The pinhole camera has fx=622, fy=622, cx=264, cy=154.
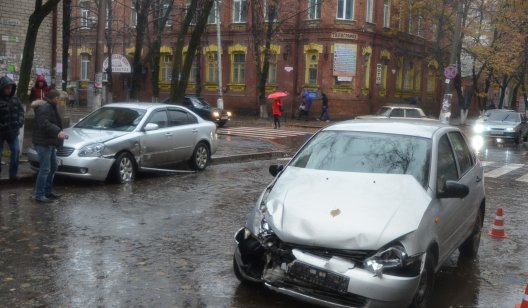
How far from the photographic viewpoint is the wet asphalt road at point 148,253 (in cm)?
556

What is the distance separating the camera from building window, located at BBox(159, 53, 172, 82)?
4531 cm

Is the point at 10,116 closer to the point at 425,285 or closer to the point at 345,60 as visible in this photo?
the point at 425,285

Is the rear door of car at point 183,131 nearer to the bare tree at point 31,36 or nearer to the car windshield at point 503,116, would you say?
the bare tree at point 31,36

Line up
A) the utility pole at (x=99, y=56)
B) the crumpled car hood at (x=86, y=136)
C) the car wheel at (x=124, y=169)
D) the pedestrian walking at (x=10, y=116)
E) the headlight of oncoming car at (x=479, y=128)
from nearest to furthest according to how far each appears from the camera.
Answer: the pedestrian walking at (x=10, y=116), the crumpled car hood at (x=86, y=136), the car wheel at (x=124, y=169), the utility pole at (x=99, y=56), the headlight of oncoming car at (x=479, y=128)

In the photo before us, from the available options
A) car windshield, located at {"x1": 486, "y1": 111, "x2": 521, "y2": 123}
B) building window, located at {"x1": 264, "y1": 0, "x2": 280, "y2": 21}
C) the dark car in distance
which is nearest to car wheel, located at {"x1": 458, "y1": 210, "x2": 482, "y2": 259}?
car windshield, located at {"x1": 486, "y1": 111, "x2": 521, "y2": 123}

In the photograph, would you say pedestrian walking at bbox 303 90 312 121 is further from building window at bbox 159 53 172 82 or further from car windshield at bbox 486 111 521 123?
building window at bbox 159 53 172 82

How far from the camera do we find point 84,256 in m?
6.70

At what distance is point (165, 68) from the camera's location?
4562 cm

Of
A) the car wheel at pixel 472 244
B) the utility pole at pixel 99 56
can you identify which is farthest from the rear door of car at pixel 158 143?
the car wheel at pixel 472 244

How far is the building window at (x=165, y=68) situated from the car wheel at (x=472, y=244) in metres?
39.5

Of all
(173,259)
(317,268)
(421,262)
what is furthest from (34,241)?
(421,262)

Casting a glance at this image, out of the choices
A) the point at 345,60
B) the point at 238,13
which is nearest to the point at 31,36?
the point at 345,60

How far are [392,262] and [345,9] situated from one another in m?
34.1

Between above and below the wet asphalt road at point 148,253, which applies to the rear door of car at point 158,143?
above
